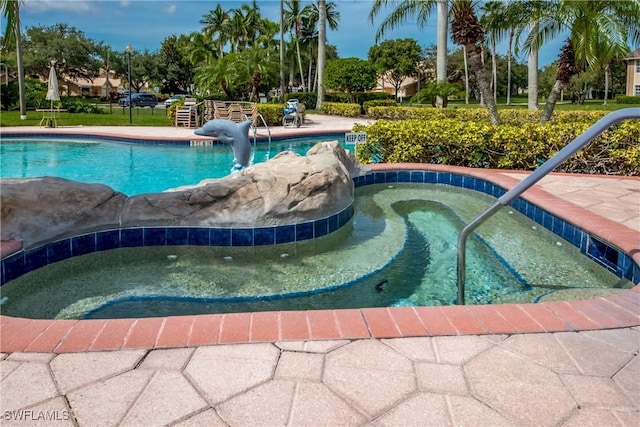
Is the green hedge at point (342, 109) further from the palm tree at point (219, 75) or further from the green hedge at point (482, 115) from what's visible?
the palm tree at point (219, 75)

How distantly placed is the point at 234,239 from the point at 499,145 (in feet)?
18.9

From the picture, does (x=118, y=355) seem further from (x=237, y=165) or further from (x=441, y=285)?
(x=237, y=165)

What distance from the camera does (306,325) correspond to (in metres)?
2.55

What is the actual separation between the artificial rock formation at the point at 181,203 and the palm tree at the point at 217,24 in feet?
124

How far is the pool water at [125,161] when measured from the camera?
30.5 feet

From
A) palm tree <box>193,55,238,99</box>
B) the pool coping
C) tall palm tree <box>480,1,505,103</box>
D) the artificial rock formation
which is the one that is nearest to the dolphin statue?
the artificial rock formation

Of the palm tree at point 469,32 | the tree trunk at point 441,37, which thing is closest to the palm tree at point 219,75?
the tree trunk at point 441,37

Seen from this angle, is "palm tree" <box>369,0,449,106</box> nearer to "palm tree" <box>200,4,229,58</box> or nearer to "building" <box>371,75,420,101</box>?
"palm tree" <box>200,4,229,58</box>

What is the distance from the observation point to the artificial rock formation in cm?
430

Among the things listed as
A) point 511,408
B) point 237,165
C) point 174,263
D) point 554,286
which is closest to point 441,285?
point 554,286

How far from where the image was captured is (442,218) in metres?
6.39

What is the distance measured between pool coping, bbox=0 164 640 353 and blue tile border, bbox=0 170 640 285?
144 centimetres

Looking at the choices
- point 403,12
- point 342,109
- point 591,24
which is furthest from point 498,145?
point 342,109

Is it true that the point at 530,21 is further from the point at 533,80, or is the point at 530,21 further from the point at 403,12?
the point at 533,80
